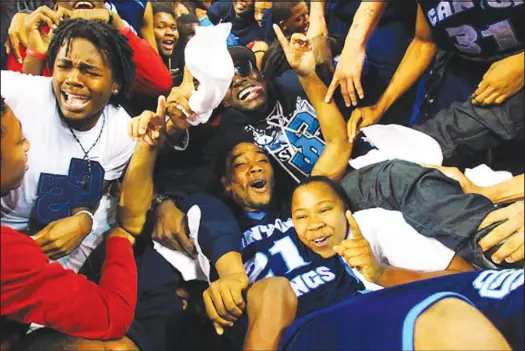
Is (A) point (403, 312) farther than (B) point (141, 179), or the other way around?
(B) point (141, 179)

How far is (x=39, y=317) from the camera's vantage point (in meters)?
0.73

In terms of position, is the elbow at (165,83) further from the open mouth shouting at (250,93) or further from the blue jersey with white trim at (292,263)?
the blue jersey with white trim at (292,263)

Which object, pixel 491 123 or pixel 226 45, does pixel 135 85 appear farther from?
pixel 491 123

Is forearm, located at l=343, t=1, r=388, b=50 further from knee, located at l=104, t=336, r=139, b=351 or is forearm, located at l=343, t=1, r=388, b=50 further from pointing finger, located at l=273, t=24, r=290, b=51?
knee, located at l=104, t=336, r=139, b=351

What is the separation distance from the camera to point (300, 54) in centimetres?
85

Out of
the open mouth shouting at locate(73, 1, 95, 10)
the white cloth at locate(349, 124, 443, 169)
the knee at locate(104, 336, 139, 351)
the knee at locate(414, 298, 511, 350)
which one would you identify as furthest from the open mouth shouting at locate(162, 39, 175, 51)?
the knee at locate(414, 298, 511, 350)

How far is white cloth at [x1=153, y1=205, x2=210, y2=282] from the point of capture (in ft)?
2.86

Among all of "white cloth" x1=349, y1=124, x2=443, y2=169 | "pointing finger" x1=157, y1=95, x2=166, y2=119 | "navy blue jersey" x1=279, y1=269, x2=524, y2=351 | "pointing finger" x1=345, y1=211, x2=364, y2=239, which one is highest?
"pointing finger" x1=157, y1=95, x2=166, y2=119

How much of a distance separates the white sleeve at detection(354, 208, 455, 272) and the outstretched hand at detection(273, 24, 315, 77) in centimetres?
22

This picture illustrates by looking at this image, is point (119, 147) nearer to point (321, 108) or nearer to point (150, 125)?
point (150, 125)

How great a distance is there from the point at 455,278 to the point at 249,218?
0.97 ft

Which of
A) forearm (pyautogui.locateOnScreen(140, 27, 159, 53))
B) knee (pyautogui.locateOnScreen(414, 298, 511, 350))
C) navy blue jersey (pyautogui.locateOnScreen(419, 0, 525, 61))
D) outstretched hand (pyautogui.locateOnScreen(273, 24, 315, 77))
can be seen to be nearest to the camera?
knee (pyautogui.locateOnScreen(414, 298, 511, 350))

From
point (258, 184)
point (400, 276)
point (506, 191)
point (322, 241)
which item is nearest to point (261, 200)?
point (258, 184)

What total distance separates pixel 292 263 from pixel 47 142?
0.36 meters
